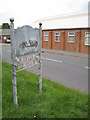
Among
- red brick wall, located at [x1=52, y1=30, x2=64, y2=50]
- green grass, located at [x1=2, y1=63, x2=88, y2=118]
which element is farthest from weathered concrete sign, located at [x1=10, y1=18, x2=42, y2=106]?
red brick wall, located at [x1=52, y1=30, x2=64, y2=50]

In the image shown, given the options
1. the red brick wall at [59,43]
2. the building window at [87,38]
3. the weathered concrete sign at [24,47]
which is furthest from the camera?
the red brick wall at [59,43]

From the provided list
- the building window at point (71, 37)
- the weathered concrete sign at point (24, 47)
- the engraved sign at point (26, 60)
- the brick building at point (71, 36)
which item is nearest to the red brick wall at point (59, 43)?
the brick building at point (71, 36)

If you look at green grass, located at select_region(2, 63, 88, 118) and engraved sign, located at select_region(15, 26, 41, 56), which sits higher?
engraved sign, located at select_region(15, 26, 41, 56)

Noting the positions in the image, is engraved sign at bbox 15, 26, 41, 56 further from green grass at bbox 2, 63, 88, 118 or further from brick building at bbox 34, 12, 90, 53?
brick building at bbox 34, 12, 90, 53

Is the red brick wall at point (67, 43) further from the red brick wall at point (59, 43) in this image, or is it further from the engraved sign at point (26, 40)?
the engraved sign at point (26, 40)

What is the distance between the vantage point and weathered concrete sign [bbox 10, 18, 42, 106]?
387 cm

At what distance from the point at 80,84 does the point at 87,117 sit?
3.39 metres

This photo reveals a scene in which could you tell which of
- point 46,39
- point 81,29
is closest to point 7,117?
point 81,29

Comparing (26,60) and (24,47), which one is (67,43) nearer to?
(26,60)

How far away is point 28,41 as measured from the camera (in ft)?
14.4

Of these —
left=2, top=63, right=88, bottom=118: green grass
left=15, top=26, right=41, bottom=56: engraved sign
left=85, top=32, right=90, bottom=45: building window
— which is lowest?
left=2, top=63, right=88, bottom=118: green grass

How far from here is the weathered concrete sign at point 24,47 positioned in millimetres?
3871

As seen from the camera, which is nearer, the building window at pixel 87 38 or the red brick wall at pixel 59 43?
the building window at pixel 87 38

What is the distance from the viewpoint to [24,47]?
4.21 meters
